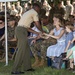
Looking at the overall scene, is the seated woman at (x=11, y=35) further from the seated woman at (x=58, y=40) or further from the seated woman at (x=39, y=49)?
the seated woman at (x=58, y=40)

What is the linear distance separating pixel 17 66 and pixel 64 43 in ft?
4.07

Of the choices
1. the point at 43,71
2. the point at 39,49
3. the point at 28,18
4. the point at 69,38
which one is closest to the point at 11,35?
the point at 39,49

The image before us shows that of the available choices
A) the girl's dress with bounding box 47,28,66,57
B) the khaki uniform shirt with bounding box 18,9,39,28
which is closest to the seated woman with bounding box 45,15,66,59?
the girl's dress with bounding box 47,28,66,57

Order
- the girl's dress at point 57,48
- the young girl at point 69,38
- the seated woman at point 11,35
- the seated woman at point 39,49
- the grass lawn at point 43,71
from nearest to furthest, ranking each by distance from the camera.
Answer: the grass lawn at point 43,71 → the young girl at point 69,38 → the girl's dress at point 57,48 → the seated woman at point 39,49 → the seated woman at point 11,35

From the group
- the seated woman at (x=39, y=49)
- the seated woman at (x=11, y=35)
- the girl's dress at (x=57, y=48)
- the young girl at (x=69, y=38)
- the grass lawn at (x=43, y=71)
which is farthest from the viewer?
the seated woman at (x=11, y=35)

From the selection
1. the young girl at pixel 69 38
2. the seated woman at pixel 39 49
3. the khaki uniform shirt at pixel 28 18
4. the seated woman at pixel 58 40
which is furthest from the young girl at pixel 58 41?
the khaki uniform shirt at pixel 28 18

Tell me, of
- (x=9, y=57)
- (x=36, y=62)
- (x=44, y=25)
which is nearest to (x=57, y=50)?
(x=36, y=62)

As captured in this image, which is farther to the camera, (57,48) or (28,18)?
(57,48)

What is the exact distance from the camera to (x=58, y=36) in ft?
29.5

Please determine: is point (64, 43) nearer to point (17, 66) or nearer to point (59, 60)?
point (59, 60)

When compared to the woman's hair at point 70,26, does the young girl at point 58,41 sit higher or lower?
lower

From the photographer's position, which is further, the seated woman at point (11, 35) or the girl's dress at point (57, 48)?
the seated woman at point (11, 35)

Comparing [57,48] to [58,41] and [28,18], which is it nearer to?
[58,41]

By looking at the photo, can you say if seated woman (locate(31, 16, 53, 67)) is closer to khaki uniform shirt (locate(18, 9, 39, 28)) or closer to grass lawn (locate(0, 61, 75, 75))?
grass lawn (locate(0, 61, 75, 75))
